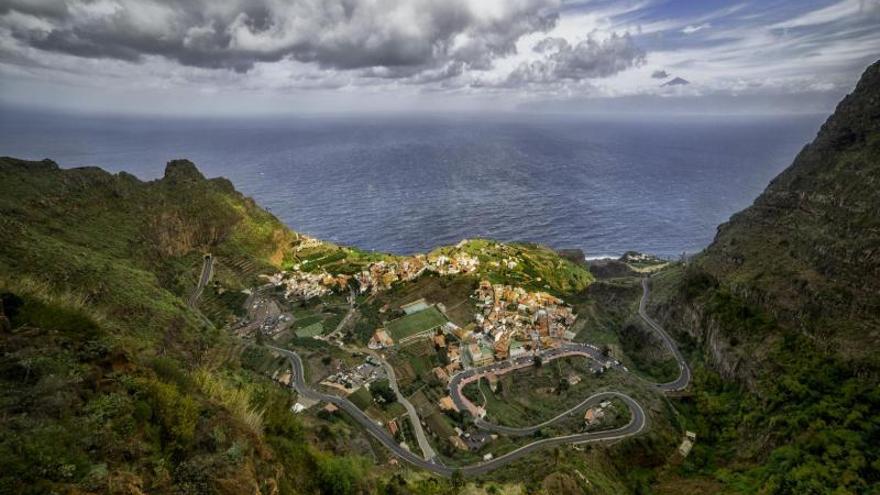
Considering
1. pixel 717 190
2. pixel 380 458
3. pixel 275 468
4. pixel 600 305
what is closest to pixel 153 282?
pixel 380 458

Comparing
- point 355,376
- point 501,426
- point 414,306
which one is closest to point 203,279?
point 414,306

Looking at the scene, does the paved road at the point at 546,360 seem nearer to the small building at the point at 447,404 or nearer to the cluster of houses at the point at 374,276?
the small building at the point at 447,404

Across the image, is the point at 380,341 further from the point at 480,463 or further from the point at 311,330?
the point at 480,463

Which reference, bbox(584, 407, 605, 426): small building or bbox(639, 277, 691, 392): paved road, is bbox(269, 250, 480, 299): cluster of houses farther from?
bbox(584, 407, 605, 426): small building

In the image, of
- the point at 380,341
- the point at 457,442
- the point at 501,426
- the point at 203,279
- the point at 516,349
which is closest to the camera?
the point at 457,442

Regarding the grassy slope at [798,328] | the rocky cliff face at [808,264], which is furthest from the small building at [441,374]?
the rocky cliff face at [808,264]

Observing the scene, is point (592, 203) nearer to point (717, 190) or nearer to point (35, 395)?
point (717, 190)

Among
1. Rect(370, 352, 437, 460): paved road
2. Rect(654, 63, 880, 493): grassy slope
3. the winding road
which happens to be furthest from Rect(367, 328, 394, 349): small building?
Rect(654, 63, 880, 493): grassy slope

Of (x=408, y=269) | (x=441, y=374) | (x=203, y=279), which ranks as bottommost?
(x=441, y=374)
